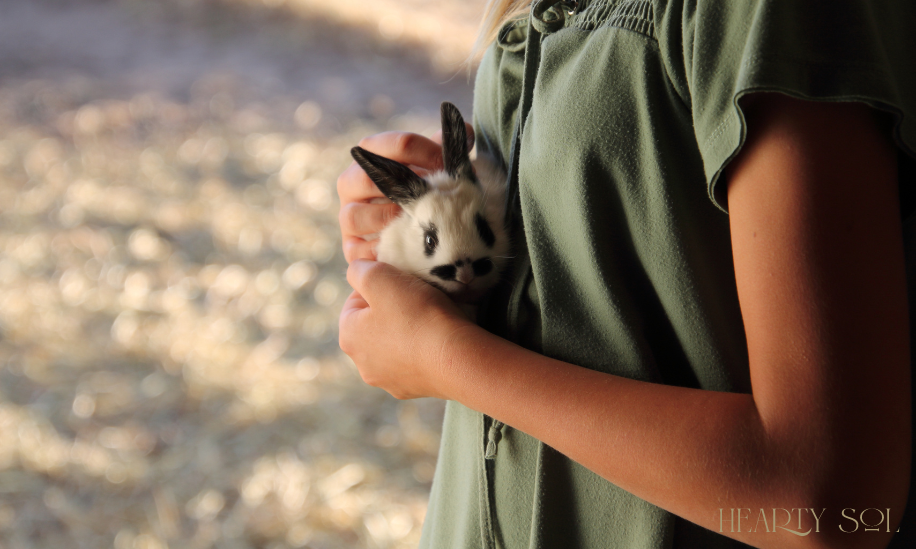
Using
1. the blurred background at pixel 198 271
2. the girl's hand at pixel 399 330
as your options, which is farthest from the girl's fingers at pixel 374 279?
the blurred background at pixel 198 271

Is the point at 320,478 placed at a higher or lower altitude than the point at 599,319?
lower

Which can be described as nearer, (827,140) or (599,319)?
(827,140)

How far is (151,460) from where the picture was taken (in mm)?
1769

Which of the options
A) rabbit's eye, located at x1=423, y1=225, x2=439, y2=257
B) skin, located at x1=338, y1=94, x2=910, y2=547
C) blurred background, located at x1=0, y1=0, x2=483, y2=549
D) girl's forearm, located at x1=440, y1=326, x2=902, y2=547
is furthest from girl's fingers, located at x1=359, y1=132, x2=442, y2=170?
blurred background, located at x1=0, y1=0, x2=483, y2=549

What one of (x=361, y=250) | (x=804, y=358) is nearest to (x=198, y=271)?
(x=361, y=250)

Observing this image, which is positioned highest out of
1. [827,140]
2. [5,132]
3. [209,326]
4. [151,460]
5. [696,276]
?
[5,132]

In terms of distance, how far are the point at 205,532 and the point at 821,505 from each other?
1.59 meters

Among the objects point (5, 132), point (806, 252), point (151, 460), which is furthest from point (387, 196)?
point (5, 132)

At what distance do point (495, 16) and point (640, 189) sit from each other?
16.4 inches

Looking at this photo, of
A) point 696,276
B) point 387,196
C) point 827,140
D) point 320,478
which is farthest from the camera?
point 320,478

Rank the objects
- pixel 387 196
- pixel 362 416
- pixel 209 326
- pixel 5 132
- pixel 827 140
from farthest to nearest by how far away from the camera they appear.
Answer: pixel 5 132 → pixel 209 326 → pixel 362 416 → pixel 387 196 → pixel 827 140

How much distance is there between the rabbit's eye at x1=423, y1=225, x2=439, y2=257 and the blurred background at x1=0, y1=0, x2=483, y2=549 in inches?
36.9

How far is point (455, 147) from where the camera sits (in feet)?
2.84

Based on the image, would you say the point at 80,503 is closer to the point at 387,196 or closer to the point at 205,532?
the point at 205,532
